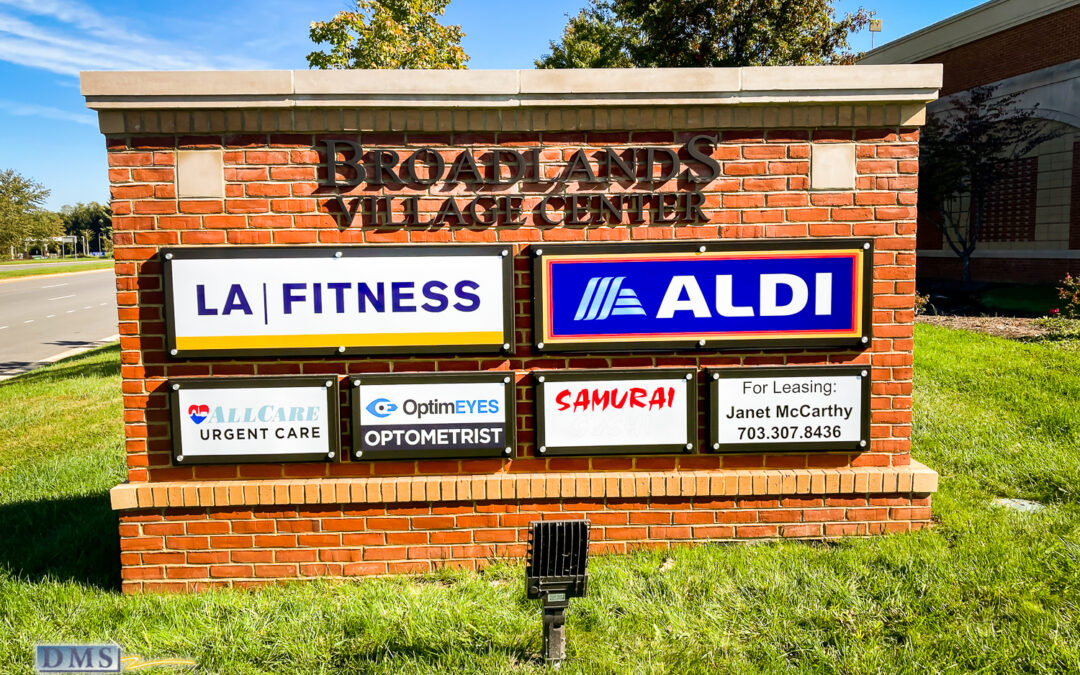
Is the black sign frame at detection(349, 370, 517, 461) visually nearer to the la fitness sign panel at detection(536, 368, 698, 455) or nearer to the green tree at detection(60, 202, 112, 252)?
the la fitness sign panel at detection(536, 368, 698, 455)

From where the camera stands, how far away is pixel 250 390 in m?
4.17

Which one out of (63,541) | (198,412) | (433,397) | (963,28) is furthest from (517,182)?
(963,28)

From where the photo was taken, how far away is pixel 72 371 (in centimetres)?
1233

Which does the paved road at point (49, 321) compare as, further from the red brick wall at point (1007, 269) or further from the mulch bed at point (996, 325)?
the red brick wall at point (1007, 269)

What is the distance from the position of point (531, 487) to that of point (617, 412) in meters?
0.68

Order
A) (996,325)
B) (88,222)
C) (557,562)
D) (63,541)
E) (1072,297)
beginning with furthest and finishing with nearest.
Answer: (88,222)
(1072,297)
(996,325)
(63,541)
(557,562)

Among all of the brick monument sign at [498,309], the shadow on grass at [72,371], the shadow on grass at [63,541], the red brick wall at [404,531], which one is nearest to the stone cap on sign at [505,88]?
the brick monument sign at [498,309]

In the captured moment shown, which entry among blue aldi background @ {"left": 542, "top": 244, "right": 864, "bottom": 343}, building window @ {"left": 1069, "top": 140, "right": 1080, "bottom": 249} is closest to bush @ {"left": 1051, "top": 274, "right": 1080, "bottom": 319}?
building window @ {"left": 1069, "top": 140, "right": 1080, "bottom": 249}

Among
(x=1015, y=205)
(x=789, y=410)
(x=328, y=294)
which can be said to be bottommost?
(x=789, y=410)

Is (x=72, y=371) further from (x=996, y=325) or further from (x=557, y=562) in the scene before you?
(x=996, y=325)

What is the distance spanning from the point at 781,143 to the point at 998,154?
874 inches

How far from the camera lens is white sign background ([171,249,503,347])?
406 cm

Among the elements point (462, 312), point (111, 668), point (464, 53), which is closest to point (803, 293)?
point (462, 312)

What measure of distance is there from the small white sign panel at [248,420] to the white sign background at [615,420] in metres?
1.32
